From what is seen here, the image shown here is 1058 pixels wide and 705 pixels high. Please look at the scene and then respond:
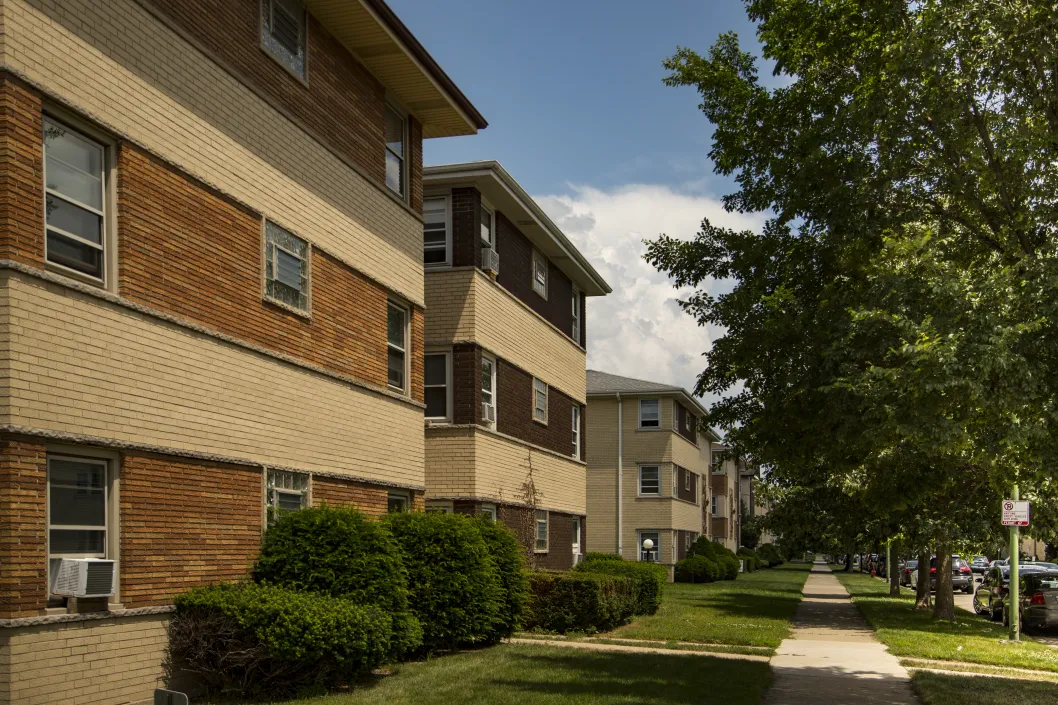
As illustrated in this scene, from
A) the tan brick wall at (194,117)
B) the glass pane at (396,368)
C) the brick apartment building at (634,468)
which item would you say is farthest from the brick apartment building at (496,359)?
the brick apartment building at (634,468)

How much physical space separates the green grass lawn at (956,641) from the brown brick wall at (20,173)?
1524cm

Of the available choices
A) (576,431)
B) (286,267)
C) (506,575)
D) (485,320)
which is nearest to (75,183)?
(286,267)

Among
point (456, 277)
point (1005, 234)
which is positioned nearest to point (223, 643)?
point (1005, 234)

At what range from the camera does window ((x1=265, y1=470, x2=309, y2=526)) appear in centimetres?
1393

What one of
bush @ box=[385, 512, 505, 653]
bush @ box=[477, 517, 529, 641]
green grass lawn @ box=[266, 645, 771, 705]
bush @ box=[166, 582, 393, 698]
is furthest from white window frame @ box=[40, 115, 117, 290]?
bush @ box=[477, 517, 529, 641]

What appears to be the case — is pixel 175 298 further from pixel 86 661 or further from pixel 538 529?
pixel 538 529

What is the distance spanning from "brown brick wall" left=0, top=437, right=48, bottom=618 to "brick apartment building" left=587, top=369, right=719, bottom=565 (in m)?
39.6

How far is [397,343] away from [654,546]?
107 feet

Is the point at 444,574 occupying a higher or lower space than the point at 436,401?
lower

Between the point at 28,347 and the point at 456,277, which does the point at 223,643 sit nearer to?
A: the point at 28,347

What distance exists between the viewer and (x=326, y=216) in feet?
51.4

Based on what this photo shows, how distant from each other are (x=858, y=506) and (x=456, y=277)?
13.8m

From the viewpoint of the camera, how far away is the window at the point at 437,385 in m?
22.0

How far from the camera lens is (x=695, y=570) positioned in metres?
48.9
